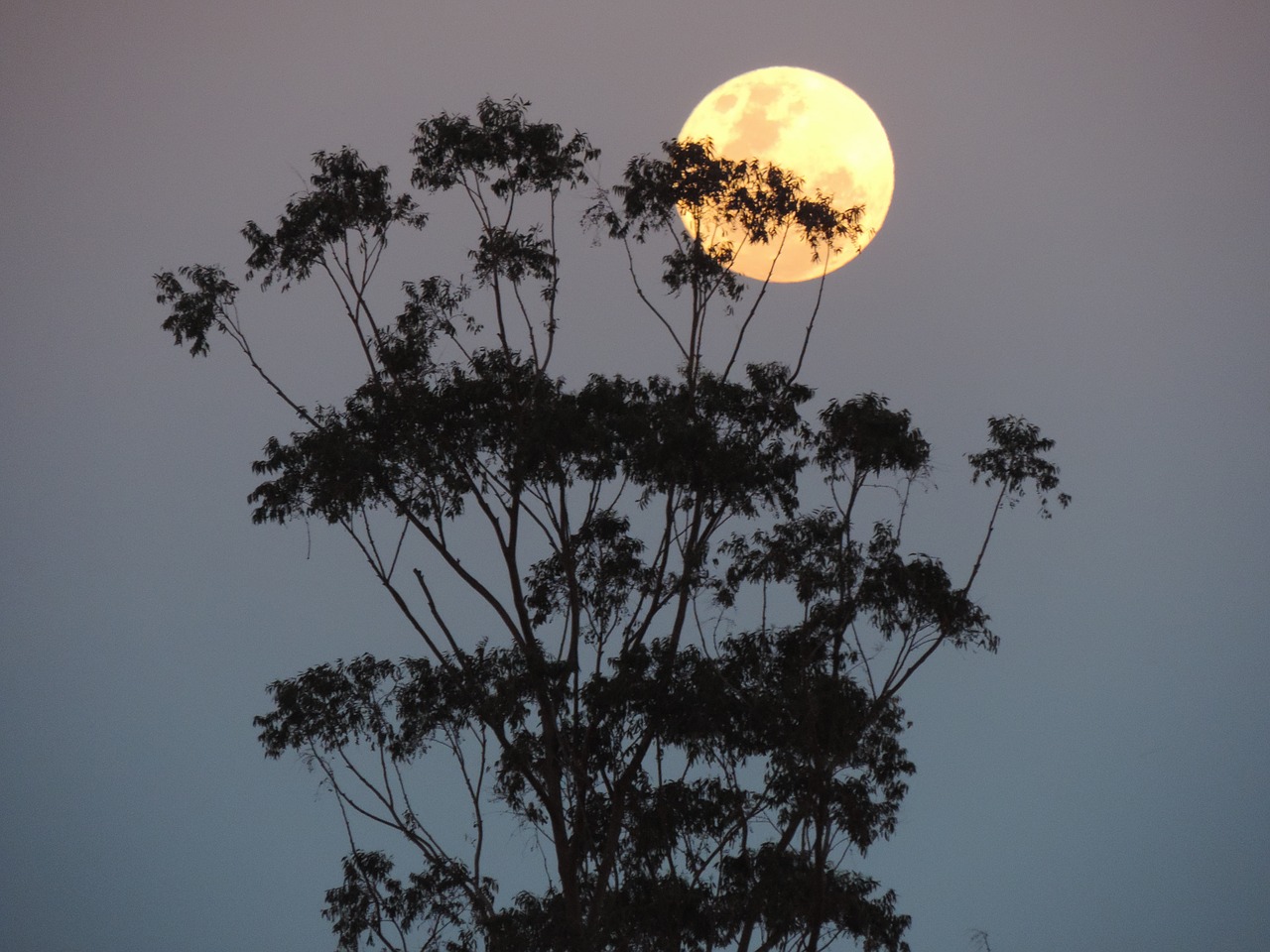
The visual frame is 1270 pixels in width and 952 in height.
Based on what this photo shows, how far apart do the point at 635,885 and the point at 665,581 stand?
14.3 ft

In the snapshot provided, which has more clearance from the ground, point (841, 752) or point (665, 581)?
point (665, 581)

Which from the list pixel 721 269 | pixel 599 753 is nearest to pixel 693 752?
pixel 599 753

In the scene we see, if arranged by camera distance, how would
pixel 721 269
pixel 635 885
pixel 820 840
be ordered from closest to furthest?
pixel 820 840 < pixel 635 885 < pixel 721 269

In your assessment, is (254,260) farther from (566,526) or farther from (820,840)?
(820,840)

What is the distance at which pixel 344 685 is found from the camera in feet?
68.8

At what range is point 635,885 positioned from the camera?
19.6 meters

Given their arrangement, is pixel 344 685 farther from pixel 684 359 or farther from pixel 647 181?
pixel 647 181

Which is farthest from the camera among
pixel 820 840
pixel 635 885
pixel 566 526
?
pixel 566 526

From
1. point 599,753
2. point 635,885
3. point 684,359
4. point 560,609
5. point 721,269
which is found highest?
point 721,269

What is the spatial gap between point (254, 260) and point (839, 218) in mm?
9107

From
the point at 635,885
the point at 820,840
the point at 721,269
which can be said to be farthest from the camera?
the point at 721,269

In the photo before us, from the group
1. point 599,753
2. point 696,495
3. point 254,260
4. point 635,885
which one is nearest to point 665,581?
point 696,495

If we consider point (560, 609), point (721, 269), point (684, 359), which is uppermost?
point (721, 269)

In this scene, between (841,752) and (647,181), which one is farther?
(647,181)
